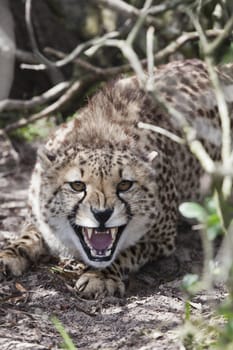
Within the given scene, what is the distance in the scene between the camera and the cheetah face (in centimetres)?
434

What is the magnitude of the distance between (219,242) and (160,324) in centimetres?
164

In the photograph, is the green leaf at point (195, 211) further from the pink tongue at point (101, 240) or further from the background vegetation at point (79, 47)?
the background vegetation at point (79, 47)

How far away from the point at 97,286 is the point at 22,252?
0.49m

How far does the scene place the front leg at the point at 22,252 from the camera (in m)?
4.54

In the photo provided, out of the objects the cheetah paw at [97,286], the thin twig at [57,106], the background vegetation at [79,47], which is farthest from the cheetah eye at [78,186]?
the thin twig at [57,106]

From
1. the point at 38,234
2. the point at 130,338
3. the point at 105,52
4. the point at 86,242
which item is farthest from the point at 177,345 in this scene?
the point at 105,52

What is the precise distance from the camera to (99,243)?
4500mm

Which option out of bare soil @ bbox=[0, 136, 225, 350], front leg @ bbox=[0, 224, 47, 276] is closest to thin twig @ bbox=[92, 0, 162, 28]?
bare soil @ bbox=[0, 136, 225, 350]

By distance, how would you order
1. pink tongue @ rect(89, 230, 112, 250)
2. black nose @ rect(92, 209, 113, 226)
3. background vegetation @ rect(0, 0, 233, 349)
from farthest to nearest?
background vegetation @ rect(0, 0, 233, 349), pink tongue @ rect(89, 230, 112, 250), black nose @ rect(92, 209, 113, 226)

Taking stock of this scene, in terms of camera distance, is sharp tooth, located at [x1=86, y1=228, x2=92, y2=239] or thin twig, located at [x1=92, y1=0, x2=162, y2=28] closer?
sharp tooth, located at [x1=86, y1=228, x2=92, y2=239]

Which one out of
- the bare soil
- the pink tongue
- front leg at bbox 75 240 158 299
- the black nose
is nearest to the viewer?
the bare soil

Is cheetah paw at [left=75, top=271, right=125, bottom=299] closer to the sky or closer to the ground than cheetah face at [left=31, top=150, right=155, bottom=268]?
closer to the ground

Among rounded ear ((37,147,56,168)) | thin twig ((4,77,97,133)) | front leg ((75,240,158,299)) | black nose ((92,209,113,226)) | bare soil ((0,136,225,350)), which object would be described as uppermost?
thin twig ((4,77,97,133))

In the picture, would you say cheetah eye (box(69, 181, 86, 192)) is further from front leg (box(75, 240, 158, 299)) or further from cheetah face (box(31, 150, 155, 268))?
front leg (box(75, 240, 158, 299))
